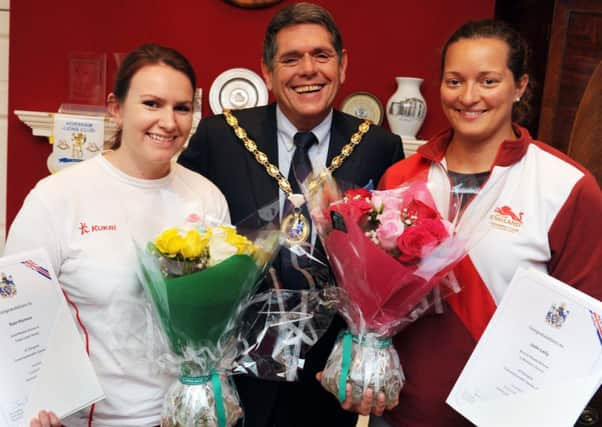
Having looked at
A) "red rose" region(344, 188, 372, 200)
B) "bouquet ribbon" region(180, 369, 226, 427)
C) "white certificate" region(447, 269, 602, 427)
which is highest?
"red rose" region(344, 188, 372, 200)

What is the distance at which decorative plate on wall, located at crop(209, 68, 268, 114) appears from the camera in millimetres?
3117

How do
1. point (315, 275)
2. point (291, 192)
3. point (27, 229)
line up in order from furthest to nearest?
1. point (291, 192)
2. point (315, 275)
3. point (27, 229)

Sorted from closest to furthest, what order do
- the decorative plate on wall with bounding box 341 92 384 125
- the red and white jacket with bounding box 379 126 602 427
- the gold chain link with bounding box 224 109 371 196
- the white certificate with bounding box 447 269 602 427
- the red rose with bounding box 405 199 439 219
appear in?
the white certificate with bounding box 447 269 602 427 → the red rose with bounding box 405 199 439 219 → the red and white jacket with bounding box 379 126 602 427 → the gold chain link with bounding box 224 109 371 196 → the decorative plate on wall with bounding box 341 92 384 125

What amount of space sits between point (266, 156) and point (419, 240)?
86 cm

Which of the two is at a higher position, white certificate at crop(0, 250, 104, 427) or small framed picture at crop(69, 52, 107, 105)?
small framed picture at crop(69, 52, 107, 105)

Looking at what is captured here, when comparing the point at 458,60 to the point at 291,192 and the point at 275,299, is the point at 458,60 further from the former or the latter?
the point at 275,299

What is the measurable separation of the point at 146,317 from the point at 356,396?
1.66 feet

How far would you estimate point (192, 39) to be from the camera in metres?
3.14

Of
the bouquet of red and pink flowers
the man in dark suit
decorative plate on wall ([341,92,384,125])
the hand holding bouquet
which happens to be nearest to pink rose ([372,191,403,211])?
the bouquet of red and pink flowers

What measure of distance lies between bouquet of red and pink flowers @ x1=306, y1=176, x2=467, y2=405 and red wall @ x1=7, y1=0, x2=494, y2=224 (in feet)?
6.79

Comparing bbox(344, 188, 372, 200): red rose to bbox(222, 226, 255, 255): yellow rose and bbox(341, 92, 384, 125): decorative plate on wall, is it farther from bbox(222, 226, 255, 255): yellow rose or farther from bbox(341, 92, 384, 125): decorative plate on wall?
bbox(341, 92, 384, 125): decorative plate on wall

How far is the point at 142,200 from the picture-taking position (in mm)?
1344

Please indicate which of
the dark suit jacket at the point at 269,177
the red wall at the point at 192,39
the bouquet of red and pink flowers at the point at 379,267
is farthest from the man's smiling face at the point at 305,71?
the red wall at the point at 192,39

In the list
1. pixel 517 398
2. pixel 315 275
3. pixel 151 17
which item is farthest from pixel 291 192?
pixel 151 17
